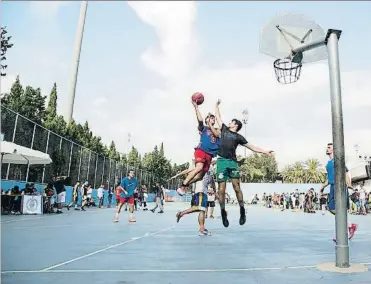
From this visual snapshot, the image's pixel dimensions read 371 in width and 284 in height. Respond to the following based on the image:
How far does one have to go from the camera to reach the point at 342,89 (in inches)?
187

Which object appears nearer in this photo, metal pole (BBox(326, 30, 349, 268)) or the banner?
metal pole (BBox(326, 30, 349, 268))

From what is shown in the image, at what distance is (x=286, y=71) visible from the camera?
5848mm

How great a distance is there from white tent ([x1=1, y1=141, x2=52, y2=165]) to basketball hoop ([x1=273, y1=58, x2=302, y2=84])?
9246 millimetres

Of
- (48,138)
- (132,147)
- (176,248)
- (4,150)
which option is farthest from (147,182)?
(176,248)

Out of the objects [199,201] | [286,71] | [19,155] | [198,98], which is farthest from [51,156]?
[286,71]

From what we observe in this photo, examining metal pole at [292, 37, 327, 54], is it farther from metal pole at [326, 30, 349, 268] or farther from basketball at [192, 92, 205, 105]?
basketball at [192, 92, 205, 105]

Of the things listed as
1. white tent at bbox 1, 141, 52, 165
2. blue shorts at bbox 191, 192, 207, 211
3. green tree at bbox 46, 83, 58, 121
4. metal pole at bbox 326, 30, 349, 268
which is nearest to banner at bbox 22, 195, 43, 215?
white tent at bbox 1, 141, 52, 165

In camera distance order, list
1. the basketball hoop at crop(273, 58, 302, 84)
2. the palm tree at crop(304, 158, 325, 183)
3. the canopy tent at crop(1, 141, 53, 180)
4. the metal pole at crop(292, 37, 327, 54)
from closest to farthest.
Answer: the metal pole at crop(292, 37, 327, 54) → the basketball hoop at crop(273, 58, 302, 84) → the canopy tent at crop(1, 141, 53, 180) → the palm tree at crop(304, 158, 325, 183)

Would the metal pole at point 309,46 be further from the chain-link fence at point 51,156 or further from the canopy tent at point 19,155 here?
the chain-link fence at point 51,156

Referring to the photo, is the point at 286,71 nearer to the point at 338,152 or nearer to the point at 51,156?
the point at 338,152

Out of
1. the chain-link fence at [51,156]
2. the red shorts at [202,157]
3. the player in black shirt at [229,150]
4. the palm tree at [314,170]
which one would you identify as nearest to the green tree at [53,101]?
the chain-link fence at [51,156]

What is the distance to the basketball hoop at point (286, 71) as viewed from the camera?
19.0 ft

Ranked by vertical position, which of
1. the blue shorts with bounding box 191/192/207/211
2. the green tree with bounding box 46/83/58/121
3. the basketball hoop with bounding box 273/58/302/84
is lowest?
the blue shorts with bounding box 191/192/207/211

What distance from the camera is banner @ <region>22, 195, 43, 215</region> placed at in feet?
48.5
